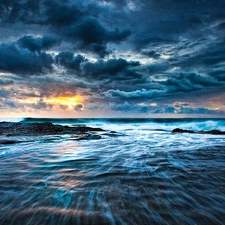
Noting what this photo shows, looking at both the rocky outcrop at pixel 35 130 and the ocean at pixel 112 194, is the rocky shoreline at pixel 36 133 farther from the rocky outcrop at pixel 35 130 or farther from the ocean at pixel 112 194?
the ocean at pixel 112 194

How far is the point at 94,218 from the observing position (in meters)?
2.15

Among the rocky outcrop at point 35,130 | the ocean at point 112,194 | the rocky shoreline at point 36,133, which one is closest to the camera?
the ocean at point 112,194

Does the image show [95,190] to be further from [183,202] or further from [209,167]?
[209,167]

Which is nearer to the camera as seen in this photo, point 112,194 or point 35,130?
point 112,194

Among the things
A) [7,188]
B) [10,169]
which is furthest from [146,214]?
[10,169]

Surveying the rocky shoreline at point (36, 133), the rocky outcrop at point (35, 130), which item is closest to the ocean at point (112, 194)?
the rocky shoreline at point (36, 133)

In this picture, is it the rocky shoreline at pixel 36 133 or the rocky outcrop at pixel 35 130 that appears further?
the rocky outcrop at pixel 35 130

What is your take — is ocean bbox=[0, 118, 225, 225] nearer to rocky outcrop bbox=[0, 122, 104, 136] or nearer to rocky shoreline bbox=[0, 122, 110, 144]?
rocky shoreline bbox=[0, 122, 110, 144]

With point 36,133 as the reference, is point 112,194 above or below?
below

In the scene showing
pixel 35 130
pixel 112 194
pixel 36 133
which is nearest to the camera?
pixel 112 194

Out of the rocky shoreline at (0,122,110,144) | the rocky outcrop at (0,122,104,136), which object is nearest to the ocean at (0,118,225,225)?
the rocky shoreline at (0,122,110,144)

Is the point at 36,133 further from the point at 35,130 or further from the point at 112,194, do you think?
the point at 112,194

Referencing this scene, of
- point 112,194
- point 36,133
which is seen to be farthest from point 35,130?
point 112,194

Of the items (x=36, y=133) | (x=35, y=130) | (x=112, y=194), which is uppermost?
(x=35, y=130)
